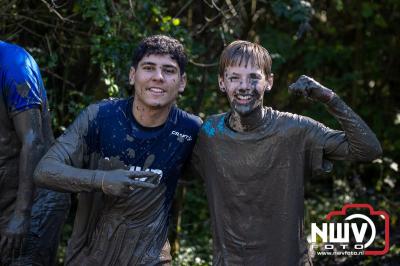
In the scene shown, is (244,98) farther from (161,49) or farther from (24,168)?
(24,168)

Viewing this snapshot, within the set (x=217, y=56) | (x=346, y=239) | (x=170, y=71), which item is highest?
(x=217, y=56)

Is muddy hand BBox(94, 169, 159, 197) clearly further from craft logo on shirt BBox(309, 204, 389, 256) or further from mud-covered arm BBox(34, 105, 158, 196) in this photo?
craft logo on shirt BBox(309, 204, 389, 256)

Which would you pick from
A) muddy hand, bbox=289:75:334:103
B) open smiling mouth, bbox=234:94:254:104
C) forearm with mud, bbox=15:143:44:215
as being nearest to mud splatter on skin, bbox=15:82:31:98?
forearm with mud, bbox=15:143:44:215

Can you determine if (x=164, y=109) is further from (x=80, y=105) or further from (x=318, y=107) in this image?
(x=318, y=107)

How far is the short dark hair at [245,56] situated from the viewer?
3.92 meters

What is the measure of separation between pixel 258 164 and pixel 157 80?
0.71 m

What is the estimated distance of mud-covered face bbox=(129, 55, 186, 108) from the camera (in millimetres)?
4020

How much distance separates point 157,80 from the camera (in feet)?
13.2

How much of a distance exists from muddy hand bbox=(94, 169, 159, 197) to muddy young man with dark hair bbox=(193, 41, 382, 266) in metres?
0.52

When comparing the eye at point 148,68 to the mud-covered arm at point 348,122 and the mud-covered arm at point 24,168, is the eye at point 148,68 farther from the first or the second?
the mud-covered arm at point 348,122

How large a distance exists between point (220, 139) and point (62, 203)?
1229 mm

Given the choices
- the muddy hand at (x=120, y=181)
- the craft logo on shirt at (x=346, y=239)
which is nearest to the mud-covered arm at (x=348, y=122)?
the muddy hand at (x=120, y=181)

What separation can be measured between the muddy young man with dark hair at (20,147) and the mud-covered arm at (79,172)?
1.03ft

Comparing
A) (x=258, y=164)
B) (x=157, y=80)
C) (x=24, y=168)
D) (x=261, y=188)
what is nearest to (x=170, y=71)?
(x=157, y=80)
